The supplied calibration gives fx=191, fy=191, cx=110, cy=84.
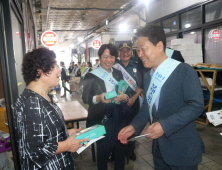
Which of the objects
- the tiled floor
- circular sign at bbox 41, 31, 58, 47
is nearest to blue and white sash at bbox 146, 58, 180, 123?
the tiled floor

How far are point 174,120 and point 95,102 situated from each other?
3.92ft

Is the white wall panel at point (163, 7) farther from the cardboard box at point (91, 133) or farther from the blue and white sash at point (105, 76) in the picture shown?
the cardboard box at point (91, 133)

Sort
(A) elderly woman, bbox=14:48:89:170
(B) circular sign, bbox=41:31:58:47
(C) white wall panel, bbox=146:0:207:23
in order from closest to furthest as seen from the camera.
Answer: (A) elderly woman, bbox=14:48:89:170 → (C) white wall panel, bbox=146:0:207:23 → (B) circular sign, bbox=41:31:58:47

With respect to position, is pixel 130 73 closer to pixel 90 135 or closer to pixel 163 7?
pixel 90 135

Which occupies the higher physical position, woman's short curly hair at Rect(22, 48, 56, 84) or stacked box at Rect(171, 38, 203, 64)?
stacked box at Rect(171, 38, 203, 64)

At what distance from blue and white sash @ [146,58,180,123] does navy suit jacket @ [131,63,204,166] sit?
32 millimetres

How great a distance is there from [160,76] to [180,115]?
32 centimetres

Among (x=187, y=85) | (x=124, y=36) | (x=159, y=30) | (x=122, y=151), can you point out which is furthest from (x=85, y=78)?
(x=124, y=36)

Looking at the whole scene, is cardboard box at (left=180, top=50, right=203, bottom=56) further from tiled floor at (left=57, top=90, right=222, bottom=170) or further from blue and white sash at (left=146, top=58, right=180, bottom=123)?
blue and white sash at (left=146, top=58, right=180, bottom=123)

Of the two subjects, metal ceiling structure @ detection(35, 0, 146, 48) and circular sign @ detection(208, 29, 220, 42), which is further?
metal ceiling structure @ detection(35, 0, 146, 48)

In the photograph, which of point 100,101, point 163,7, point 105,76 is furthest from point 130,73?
point 163,7

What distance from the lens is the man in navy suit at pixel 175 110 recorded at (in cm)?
123

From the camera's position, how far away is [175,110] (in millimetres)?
1331

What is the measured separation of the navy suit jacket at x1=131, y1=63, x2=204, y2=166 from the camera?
1.22 m
